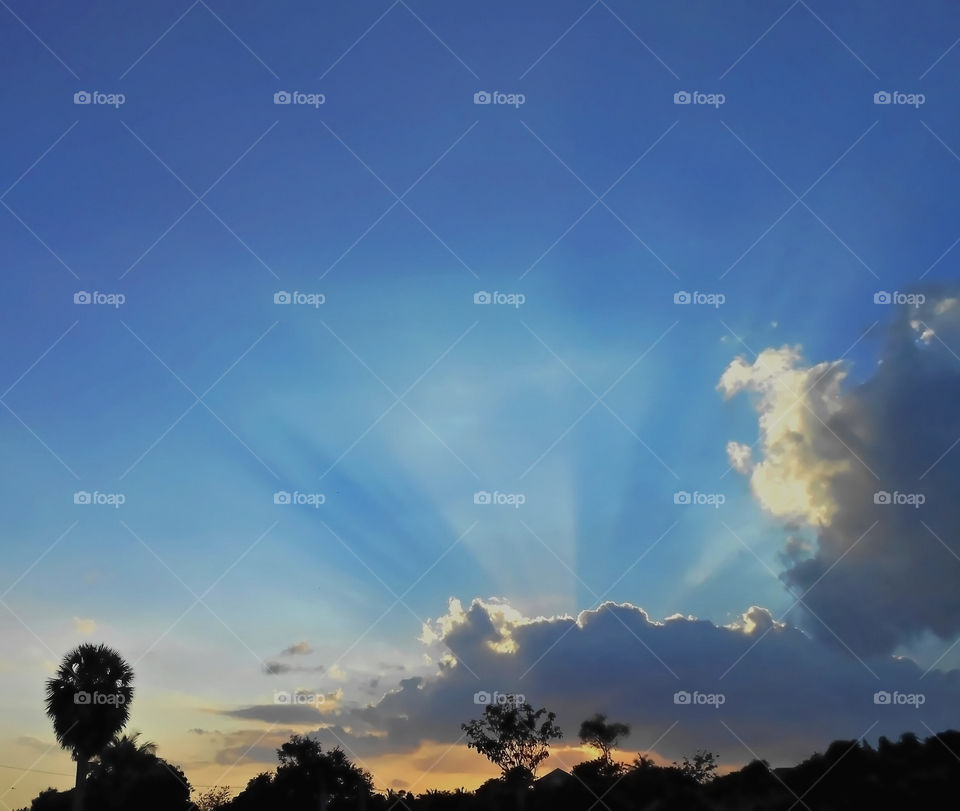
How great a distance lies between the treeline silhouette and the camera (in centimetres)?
4606

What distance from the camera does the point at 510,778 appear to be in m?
65.2

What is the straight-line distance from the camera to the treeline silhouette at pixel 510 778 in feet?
151

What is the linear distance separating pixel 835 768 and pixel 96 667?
130 ft

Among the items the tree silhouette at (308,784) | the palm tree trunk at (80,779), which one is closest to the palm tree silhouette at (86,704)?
the palm tree trunk at (80,779)

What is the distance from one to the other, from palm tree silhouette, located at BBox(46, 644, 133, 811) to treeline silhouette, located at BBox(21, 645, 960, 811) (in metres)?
0.05

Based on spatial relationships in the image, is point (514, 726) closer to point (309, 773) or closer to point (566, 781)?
point (566, 781)

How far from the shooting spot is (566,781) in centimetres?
5844

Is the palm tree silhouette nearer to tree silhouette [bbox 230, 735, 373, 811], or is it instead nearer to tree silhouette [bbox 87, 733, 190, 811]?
tree silhouette [bbox 87, 733, 190, 811]

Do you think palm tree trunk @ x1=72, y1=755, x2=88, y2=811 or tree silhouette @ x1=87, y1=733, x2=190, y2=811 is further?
tree silhouette @ x1=87, y1=733, x2=190, y2=811

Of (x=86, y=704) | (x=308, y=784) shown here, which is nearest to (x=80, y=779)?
(x=86, y=704)

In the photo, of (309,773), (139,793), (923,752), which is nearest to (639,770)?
(923,752)

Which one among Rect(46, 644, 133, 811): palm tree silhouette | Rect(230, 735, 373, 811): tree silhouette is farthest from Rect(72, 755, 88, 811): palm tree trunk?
Rect(230, 735, 373, 811): tree silhouette

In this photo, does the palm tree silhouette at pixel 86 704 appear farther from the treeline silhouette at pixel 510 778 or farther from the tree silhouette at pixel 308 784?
the tree silhouette at pixel 308 784

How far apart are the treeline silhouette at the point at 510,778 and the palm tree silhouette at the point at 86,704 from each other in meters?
0.05
